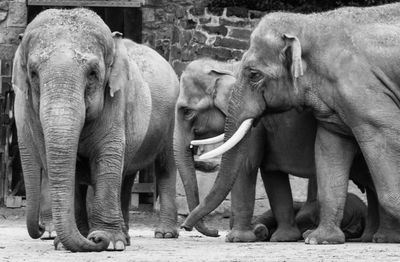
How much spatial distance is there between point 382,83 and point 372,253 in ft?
6.86

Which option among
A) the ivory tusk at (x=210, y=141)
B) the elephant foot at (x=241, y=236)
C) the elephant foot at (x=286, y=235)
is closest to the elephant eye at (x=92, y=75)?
the ivory tusk at (x=210, y=141)

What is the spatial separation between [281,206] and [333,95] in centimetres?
153

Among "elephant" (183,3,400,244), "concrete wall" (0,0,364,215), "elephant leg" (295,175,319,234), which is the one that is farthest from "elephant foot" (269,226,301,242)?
"concrete wall" (0,0,364,215)

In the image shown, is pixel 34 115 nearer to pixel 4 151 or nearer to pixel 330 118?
pixel 330 118

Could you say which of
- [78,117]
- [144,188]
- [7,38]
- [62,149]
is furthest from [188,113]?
[7,38]

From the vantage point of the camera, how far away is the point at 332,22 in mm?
14430

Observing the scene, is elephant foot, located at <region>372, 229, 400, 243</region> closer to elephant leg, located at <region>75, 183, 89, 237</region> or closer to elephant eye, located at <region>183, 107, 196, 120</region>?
elephant leg, located at <region>75, 183, 89, 237</region>

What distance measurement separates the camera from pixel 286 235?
1501 cm

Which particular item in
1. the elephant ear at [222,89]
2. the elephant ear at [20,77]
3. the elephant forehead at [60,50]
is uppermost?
the elephant forehead at [60,50]

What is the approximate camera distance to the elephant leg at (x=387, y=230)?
46.9 feet

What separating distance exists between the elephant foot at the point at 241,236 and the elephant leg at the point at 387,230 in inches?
49.8

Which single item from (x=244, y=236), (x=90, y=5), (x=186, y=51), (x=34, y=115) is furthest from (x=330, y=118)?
(x=90, y=5)

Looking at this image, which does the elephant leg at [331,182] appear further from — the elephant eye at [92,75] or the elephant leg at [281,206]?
the elephant eye at [92,75]

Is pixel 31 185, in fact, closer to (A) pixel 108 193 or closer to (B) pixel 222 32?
(A) pixel 108 193
